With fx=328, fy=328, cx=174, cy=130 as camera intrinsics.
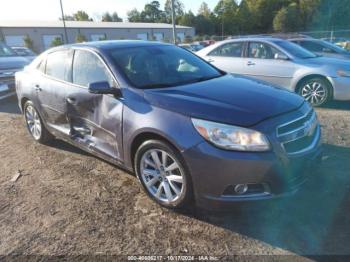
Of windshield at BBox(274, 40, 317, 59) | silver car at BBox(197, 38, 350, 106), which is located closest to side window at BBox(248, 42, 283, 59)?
silver car at BBox(197, 38, 350, 106)

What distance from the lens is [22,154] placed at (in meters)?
5.12

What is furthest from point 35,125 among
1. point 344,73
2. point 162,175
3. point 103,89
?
point 344,73

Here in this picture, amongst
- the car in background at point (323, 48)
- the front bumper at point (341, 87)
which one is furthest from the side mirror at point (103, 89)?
the car in background at point (323, 48)

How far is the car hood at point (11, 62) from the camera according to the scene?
9.30m

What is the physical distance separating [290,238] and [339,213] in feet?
2.10

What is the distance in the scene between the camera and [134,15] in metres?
90.4

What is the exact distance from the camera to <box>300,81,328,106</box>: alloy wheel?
6.70 meters

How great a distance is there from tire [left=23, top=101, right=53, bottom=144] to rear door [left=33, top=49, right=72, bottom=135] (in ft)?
1.08

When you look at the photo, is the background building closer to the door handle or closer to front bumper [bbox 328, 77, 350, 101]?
front bumper [bbox 328, 77, 350, 101]

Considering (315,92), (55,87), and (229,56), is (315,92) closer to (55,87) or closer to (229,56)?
(229,56)

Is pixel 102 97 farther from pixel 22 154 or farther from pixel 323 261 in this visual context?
pixel 323 261

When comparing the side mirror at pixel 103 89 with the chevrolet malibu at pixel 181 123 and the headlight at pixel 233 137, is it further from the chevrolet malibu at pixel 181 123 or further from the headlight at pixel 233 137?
the headlight at pixel 233 137

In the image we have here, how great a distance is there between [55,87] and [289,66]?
482cm

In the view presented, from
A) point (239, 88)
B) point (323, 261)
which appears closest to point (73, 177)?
point (239, 88)
